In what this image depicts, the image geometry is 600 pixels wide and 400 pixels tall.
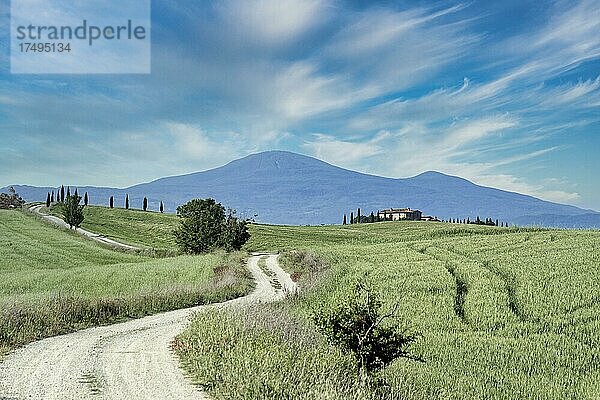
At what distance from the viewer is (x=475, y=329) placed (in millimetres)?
20281

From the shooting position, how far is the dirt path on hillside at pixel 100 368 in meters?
11.6

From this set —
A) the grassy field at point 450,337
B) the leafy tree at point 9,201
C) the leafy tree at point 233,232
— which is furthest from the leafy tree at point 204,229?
the leafy tree at point 9,201

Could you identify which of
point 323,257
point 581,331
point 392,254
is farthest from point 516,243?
point 581,331

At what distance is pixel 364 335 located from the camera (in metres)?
13.5

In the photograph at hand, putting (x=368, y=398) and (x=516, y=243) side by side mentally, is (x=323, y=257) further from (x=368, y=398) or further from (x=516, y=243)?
(x=368, y=398)

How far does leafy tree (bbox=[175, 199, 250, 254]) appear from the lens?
63.9 meters

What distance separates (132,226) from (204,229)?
4697cm

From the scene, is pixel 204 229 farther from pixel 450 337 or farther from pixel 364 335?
pixel 364 335

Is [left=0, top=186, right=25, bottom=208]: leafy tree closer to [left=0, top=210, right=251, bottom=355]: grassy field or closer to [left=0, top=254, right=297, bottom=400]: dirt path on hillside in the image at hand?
[left=0, top=210, right=251, bottom=355]: grassy field

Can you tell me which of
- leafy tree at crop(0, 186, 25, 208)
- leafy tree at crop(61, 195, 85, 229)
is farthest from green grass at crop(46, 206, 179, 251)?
leafy tree at crop(0, 186, 25, 208)

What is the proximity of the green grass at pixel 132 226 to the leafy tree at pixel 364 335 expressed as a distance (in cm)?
6837

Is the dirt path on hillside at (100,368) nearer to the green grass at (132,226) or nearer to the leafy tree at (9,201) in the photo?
the green grass at (132,226)

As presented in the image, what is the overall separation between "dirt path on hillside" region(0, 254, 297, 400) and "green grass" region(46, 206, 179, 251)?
62.9 m

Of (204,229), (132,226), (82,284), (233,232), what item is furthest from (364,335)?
(132,226)
